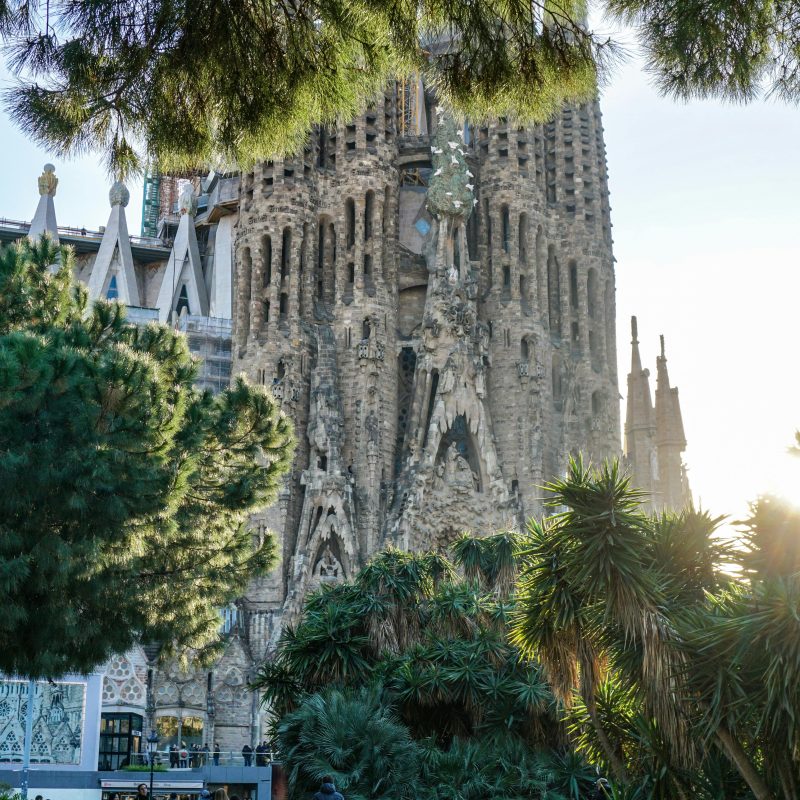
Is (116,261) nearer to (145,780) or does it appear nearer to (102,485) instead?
(145,780)

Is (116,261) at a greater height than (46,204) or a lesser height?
lesser

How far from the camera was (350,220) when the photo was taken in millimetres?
40938

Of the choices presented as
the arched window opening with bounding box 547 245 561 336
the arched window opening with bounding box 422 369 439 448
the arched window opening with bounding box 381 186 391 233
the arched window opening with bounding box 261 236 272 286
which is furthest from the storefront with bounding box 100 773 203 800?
the arched window opening with bounding box 547 245 561 336

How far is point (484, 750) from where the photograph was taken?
68.6ft

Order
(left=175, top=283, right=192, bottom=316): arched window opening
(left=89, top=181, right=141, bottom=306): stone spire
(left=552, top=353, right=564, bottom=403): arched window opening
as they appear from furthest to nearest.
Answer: (left=89, top=181, right=141, bottom=306): stone spire, (left=175, top=283, right=192, bottom=316): arched window opening, (left=552, top=353, right=564, bottom=403): arched window opening

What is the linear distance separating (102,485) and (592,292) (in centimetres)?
3044

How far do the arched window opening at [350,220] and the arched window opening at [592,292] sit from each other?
8.21 m

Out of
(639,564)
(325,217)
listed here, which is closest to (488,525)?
(325,217)

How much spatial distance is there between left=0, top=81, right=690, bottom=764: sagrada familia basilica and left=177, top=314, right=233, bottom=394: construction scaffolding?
7 centimetres

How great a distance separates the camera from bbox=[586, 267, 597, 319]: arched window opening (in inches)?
1704

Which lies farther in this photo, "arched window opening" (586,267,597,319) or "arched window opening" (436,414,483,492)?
"arched window opening" (586,267,597,319)

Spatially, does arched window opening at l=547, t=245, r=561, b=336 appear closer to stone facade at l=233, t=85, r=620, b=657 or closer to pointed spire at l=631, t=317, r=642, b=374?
stone facade at l=233, t=85, r=620, b=657

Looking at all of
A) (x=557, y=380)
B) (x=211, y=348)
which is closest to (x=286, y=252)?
(x=211, y=348)

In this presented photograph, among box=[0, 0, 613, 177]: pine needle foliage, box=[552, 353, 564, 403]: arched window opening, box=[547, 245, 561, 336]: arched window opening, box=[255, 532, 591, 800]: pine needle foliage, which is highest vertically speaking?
box=[547, 245, 561, 336]: arched window opening
